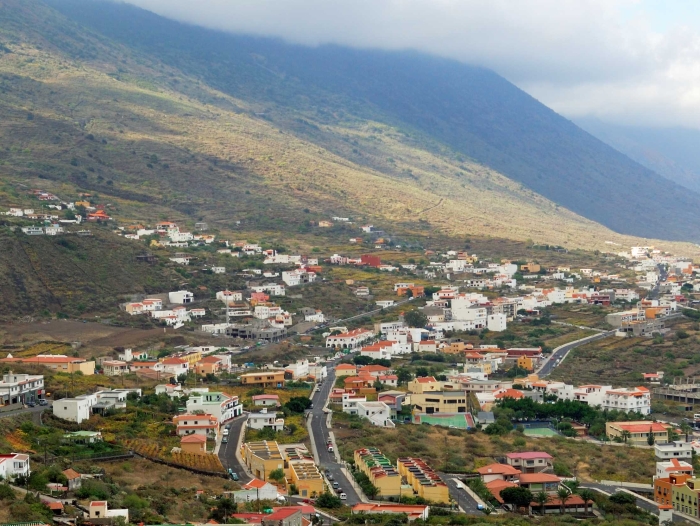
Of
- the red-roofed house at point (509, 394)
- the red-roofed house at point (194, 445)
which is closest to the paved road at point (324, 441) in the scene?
the red-roofed house at point (194, 445)

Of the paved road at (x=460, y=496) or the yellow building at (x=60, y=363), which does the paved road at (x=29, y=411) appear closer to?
the yellow building at (x=60, y=363)

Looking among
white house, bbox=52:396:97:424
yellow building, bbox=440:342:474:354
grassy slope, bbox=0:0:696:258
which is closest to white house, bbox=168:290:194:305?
yellow building, bbox=440:342:474:354

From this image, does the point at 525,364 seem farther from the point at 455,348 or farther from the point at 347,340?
the point at 347,340

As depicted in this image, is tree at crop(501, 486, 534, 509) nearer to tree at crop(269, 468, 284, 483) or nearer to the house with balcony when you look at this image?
the house with balcony

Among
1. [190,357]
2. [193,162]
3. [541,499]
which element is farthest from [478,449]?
[193,162]

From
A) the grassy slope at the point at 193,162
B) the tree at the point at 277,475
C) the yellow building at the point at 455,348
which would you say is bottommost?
the tree at the point at 277,475

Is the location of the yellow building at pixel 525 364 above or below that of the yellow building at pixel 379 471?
above
